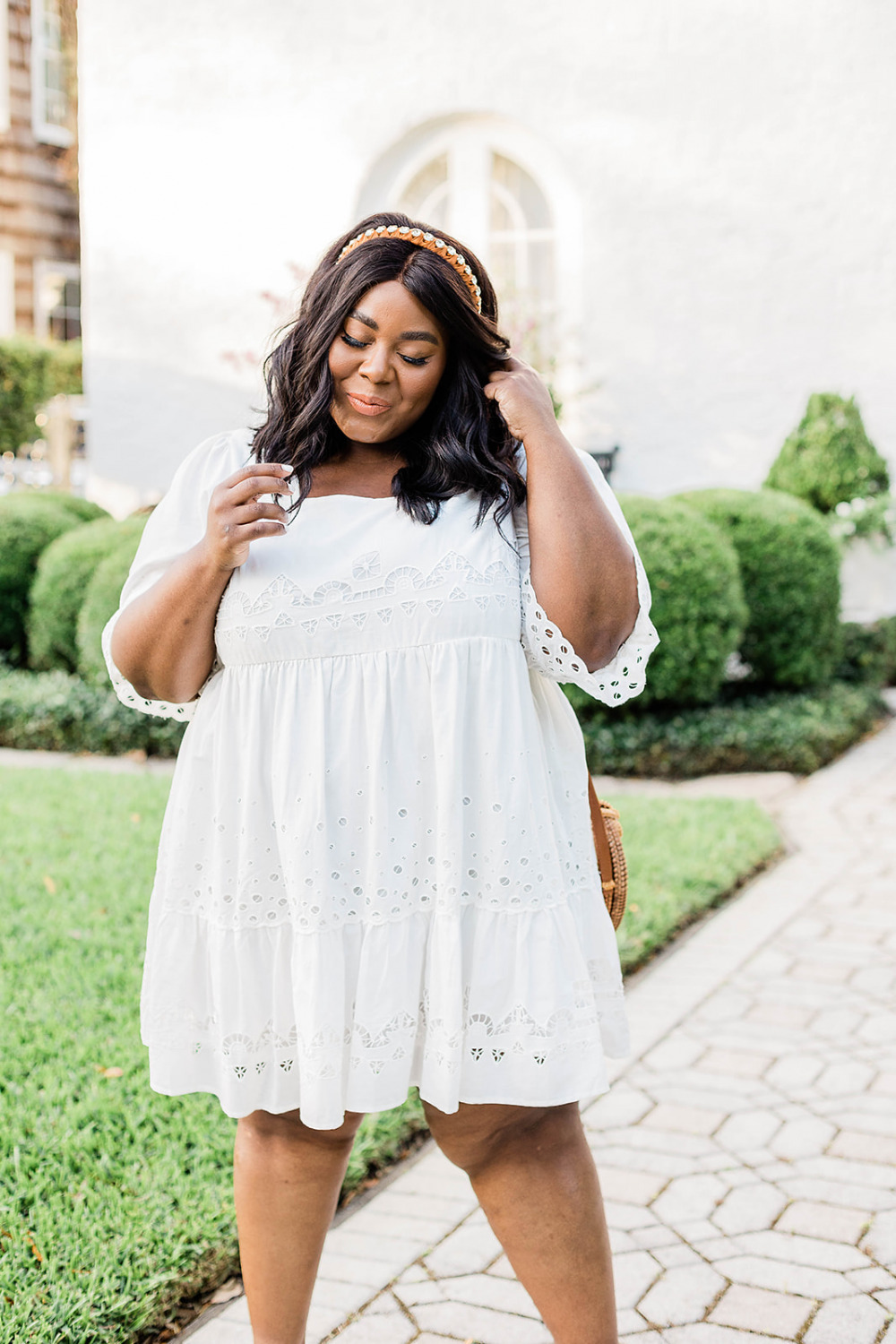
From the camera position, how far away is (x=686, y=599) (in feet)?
21.6

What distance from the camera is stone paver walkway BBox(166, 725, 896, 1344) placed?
7.71ft

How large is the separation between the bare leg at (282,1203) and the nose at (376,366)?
106cm

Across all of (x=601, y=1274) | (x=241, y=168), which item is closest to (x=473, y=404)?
(x=601, y=1274)

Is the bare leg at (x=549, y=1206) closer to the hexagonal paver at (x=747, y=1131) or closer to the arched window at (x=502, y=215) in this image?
the hexagonal paver at (x=747, y=1131)

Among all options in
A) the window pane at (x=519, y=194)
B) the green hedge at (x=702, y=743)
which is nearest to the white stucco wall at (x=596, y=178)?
the window pane at (x=519, y=194)

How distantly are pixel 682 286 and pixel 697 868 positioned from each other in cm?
534

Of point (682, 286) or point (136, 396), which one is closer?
point (682, 286)

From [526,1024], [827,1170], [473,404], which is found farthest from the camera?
[827,1170]

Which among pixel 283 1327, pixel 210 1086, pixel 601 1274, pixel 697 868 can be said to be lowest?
pixel 697 868

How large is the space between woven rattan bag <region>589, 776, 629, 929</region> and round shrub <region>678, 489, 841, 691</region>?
18.1 ft

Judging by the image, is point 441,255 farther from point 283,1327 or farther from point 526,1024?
point 283,1327

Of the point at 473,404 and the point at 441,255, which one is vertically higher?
the point at 441,255

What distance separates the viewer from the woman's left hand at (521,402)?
6.06ft

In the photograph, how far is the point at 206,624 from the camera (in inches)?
73.6
